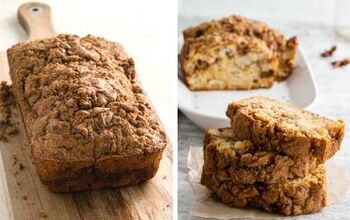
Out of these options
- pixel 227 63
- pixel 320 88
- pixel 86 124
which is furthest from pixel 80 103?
pixel 320 88

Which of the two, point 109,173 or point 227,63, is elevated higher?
point 109,173

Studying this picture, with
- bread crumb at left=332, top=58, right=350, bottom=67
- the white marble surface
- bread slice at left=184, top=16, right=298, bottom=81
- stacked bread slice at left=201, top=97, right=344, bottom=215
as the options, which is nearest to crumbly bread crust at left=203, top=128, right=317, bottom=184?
stacked bread slice at left=201, top=97, right=344, bottom=215

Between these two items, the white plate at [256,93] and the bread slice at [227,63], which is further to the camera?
the bread slice at [227,63]

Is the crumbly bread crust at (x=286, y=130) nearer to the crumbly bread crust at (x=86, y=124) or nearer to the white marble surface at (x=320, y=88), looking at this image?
the white marble surface at (x=320, y=88)

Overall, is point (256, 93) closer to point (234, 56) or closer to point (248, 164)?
point (234, 56)

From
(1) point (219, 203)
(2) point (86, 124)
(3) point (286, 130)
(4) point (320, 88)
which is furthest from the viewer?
(4) point (320, 88)

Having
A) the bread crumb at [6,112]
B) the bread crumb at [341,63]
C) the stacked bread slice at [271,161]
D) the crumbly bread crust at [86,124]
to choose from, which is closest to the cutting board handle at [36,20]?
the bread crumb at [6,112]

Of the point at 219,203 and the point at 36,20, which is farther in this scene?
the point at 36,20
